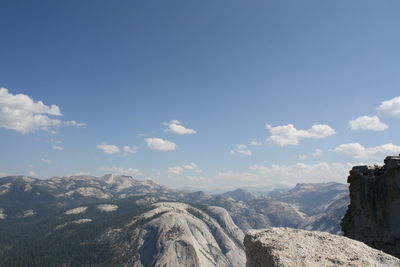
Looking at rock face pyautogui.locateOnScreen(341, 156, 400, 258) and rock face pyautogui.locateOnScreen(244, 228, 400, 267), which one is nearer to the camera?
rock face pyautogui.locateOnScreen(244, 228, 400, 267)

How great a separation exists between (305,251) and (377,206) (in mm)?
27395

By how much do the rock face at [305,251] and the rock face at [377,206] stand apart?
2326 centimetres

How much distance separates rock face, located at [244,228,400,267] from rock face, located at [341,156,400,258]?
23264 millimetres

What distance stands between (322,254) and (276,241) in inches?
83.5

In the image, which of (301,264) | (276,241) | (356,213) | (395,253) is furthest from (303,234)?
(356,213)

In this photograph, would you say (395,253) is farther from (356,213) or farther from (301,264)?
(301,264)

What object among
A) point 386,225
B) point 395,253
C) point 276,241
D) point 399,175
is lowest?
point 395,253

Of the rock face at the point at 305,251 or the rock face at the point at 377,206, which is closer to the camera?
the rock face at the point at 305,251

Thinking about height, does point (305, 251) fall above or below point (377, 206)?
below

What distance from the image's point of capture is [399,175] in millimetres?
33938

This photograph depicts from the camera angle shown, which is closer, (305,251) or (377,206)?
(305,251)

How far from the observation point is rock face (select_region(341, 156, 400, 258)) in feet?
109

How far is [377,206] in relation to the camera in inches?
1387

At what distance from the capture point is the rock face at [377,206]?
33344mm
